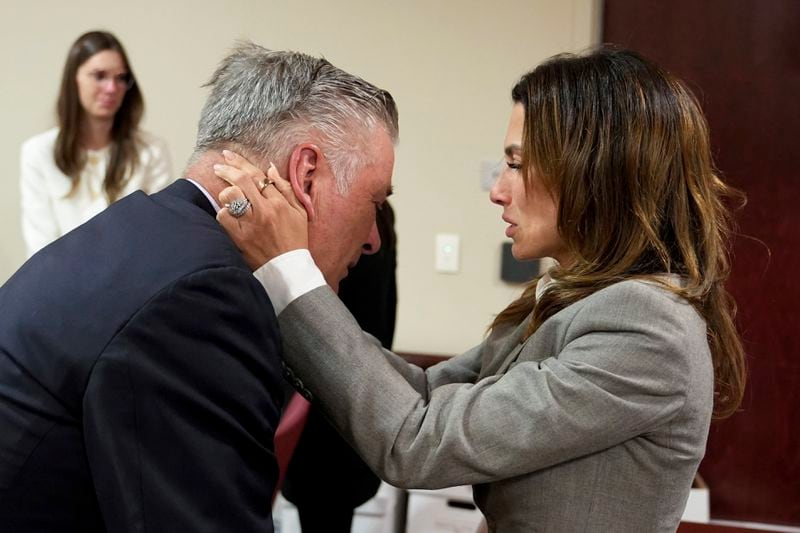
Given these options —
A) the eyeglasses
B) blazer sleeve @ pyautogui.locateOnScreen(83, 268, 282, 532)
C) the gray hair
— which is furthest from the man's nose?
the eyeglasses

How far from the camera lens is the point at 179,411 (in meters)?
0.96

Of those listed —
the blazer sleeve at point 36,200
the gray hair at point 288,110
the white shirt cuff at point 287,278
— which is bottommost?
the blazer sleeve at point 36,200

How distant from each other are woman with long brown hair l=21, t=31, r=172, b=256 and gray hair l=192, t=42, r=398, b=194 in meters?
2.05

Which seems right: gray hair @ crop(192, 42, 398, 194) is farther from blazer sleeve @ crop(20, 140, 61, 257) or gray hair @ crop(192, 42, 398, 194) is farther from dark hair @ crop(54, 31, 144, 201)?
blazer sleeve @ crop(20, 140, 61, 257)

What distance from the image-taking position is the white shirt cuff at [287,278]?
3.79ft

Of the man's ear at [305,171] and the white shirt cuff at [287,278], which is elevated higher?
the man's ear at [305,171]

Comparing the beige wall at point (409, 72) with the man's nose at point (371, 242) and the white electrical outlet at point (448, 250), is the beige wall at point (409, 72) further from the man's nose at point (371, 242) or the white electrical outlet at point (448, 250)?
the man's nose at point (371, 242)

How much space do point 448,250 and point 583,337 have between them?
90.8 inches

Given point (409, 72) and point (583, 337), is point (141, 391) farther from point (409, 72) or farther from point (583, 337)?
point (409, 72)

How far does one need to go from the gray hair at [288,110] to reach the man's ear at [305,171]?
14mm

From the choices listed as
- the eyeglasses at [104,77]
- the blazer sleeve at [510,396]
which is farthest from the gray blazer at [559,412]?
the eyeglasses at [104,77]

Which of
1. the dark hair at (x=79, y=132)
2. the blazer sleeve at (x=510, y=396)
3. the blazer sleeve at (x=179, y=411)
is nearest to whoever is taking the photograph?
the blazer sleeve at (x=179, y=411)

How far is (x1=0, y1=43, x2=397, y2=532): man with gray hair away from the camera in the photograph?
942mm

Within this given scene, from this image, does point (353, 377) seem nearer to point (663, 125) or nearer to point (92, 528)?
point (92, 528)
